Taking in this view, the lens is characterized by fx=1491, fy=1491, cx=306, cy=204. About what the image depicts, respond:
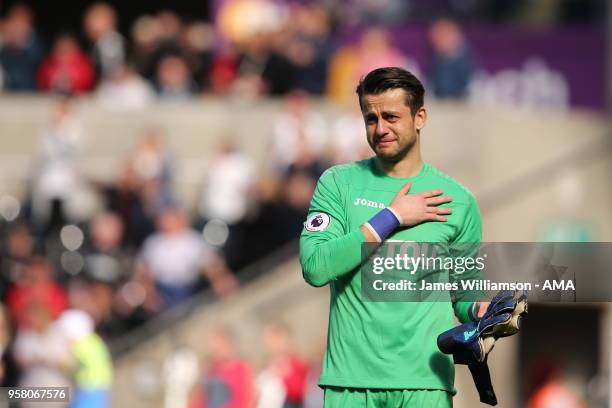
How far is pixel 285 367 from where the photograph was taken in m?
14.5

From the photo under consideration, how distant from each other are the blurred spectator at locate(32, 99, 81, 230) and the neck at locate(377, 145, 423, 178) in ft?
36.2

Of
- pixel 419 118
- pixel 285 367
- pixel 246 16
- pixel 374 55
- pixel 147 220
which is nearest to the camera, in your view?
pixel 419 118

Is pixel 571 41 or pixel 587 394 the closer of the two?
pixel 587 394

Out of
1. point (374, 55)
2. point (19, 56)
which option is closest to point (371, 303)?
point (374, 55)

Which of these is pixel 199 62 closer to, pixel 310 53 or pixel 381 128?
pixel 310 53

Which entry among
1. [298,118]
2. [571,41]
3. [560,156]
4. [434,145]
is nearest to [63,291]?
[298,118]

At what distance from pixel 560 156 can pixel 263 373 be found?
5858 mm

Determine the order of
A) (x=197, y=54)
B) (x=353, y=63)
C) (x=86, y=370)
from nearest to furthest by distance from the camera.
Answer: (x=86, y=370)
(x=353, y=63)
(x=197, y=54)

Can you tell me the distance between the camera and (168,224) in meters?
16.3

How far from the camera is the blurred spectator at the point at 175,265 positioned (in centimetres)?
1617

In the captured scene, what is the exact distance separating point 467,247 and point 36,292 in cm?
922

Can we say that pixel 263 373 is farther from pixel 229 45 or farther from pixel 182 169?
pixel 229 45

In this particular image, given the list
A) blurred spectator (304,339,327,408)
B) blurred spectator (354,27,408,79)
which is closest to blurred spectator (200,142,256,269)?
blurred spectator (354,27,408,79)

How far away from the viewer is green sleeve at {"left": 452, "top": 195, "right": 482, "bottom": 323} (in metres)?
6.44
